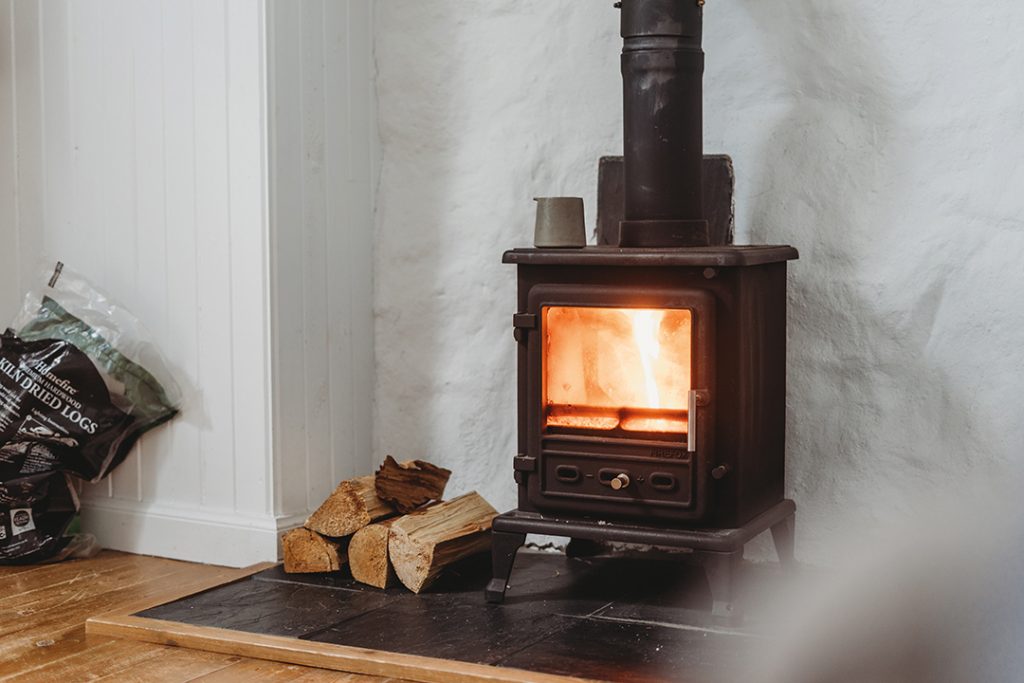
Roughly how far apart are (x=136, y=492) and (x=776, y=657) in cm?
162

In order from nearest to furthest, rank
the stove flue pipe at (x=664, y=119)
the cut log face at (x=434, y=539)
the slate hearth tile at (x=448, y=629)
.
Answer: the slate hearth tile at (x=448, y=629) < the stove flue pipe at (x=664, y=119) < the cut log face at (x=434, y=539)

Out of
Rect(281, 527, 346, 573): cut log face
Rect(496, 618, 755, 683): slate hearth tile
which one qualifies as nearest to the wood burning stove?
Rect(496, 618, 755, 683): slate hearth tile

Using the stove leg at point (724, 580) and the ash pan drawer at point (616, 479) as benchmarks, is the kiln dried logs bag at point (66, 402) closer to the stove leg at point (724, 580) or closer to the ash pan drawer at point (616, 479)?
the ash pan drawer at point (616, 479)

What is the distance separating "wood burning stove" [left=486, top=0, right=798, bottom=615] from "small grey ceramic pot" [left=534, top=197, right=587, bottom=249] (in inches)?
3.4

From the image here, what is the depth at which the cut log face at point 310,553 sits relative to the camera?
2668mm

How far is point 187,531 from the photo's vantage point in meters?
2.93

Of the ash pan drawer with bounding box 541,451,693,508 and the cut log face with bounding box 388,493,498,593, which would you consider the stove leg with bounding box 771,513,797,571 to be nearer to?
the ash pan drawer with bounding box 541,451,693,508

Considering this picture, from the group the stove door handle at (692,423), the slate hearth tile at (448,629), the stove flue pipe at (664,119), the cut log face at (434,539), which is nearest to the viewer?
the slate hearth tile at (448,629)

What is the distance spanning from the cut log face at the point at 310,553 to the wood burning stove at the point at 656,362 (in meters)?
0.39

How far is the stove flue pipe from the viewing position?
7.94 ft

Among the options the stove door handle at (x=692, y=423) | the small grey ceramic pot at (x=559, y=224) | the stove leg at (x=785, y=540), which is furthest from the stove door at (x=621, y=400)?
the stove leg at (x=785, y=540)

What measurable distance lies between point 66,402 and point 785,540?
63.3 inches

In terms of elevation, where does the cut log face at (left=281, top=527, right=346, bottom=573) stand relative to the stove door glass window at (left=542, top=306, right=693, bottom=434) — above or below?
below

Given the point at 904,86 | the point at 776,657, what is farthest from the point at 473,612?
the point at 904,86
